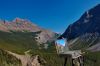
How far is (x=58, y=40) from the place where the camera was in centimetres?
1595

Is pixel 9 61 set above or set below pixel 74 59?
above

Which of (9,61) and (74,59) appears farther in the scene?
(9,61)

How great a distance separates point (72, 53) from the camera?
16031 millimetres

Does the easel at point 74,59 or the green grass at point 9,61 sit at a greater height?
the green grass at point 9,61

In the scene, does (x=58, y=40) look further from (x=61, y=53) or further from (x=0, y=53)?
(x=0, y=53)

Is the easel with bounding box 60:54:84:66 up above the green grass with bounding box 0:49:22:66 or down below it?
below

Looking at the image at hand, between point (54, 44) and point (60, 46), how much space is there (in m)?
0.46

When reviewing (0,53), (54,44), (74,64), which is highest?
(0,53)

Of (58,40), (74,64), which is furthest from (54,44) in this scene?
(74,64)

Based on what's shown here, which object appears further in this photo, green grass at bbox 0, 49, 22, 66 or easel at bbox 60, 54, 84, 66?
green grass at bbox 0, 49, 22, 66

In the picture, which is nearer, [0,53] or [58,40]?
[58,40]

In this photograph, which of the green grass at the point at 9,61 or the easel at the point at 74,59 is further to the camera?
the green grass at the point at 9,61

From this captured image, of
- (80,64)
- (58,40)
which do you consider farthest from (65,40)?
(80,64)

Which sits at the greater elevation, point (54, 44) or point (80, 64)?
point (54, 44)
